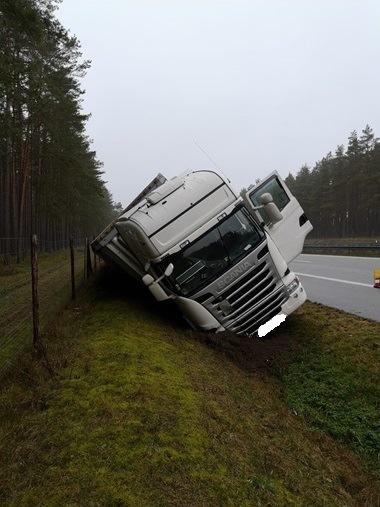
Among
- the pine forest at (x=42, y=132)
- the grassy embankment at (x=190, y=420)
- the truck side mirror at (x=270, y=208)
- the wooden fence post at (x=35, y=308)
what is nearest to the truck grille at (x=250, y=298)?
the grassy embankment at (x=190, y=420)

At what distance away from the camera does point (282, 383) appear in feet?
19.3

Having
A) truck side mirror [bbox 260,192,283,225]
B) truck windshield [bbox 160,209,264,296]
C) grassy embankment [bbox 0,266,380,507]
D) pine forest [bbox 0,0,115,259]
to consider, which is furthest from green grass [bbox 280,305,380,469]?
pine forest [bbox 0,0,115,259]

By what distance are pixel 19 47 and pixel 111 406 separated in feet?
71.9

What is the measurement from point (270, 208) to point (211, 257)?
5.34ft

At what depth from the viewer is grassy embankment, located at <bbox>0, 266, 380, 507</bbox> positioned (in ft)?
9.24

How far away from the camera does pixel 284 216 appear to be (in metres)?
8.59

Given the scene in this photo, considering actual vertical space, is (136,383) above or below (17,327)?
below

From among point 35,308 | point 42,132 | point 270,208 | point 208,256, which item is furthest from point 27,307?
point 42,132

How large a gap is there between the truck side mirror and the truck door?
43cm

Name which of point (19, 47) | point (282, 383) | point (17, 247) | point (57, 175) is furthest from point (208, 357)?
point (57, 175)

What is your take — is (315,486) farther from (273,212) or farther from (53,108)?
(53,108)

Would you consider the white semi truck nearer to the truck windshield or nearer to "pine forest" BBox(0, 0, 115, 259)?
the truck windshield

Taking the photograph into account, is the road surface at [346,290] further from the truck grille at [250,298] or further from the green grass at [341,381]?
the truck grille at [250,298]

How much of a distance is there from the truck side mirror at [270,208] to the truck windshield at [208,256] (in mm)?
798
